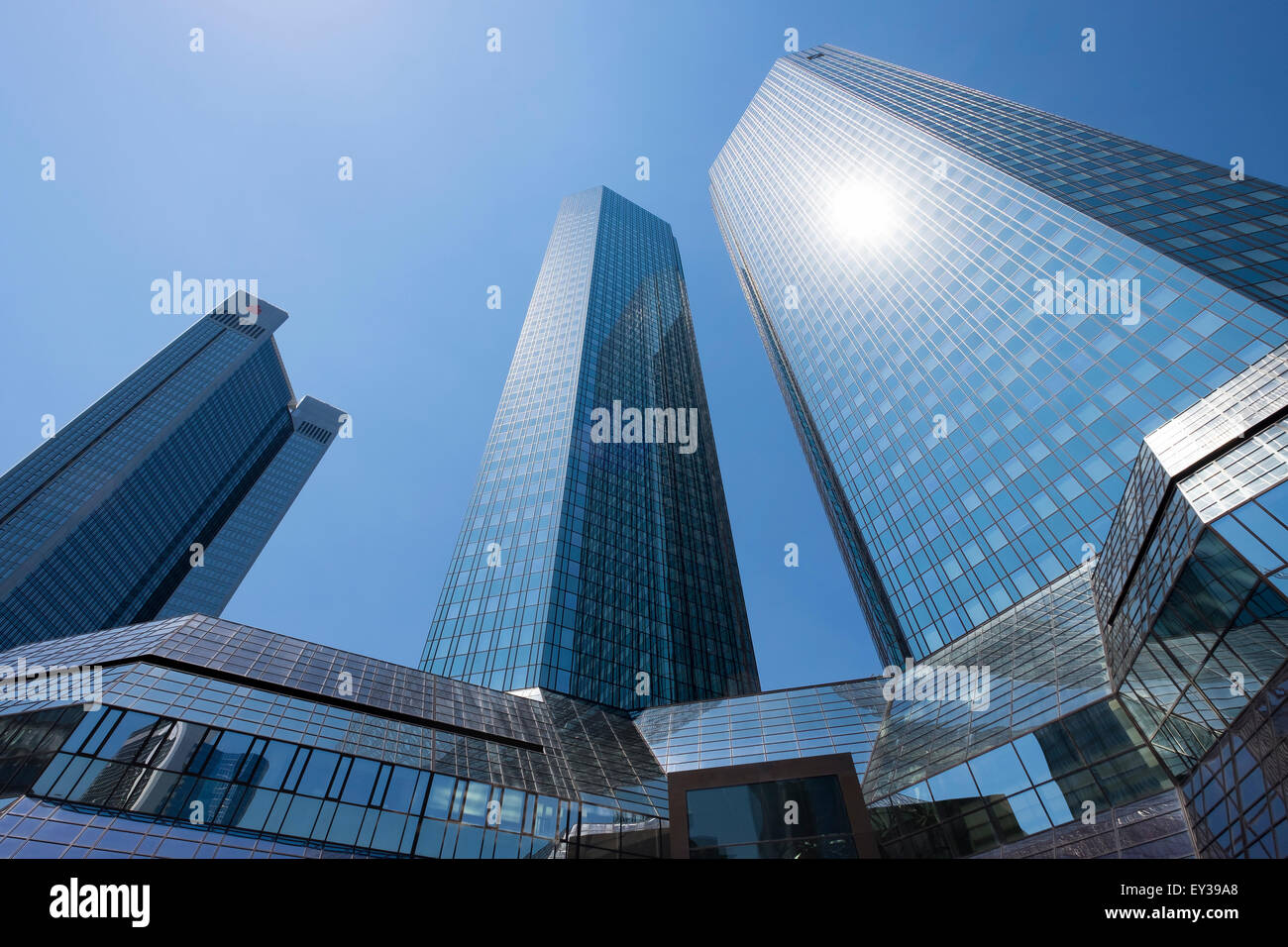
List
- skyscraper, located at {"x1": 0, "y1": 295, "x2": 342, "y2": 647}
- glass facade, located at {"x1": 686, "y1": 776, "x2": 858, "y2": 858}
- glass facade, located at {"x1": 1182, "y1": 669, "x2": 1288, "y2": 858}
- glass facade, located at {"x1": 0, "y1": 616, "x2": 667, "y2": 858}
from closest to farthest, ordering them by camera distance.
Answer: glass facade, located at {"x1": 1182, "y1": 669, "x2": 1288, "y2": 858} → glass facade, located at {"x1": 686, "y1": 776, "x2": 858, "y2": 858} → glass facade, located at {"x1": 0, "y1": 616, "x2": 667, "y2": 858} → skyscraper, located at {"x1": 0, "y1": 295, "x2": 342, "y2": 647}

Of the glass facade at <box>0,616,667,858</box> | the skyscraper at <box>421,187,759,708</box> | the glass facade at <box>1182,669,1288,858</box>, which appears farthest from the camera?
the skyscraper at <box>421,187,759,708</box>

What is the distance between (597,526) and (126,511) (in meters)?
134

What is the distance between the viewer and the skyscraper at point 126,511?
13138cm

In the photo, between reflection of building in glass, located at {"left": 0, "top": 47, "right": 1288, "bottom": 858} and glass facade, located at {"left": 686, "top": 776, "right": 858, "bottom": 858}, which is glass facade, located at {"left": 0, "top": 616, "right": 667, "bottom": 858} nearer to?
reflection of building in glass, located at {"left": 0, "top": 47, "right": 1288, "bottom": 858}

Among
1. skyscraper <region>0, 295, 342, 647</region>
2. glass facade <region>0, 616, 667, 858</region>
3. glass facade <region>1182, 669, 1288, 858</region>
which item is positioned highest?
skyscraper <region>0, 295, 342, 647</region>

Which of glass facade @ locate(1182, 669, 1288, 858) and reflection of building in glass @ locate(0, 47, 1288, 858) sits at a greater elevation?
reflection of building in glass @ locate(0, 47, 1288, 858)

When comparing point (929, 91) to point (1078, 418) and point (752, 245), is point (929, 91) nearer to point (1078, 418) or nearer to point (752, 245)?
point (752, 245)

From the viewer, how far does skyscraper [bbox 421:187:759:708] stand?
237 ft

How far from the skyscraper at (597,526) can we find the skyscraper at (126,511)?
10126cm

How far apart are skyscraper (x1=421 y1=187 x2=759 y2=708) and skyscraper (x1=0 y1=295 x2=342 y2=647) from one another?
101258mm

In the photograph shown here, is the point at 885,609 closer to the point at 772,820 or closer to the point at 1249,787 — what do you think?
the point at 772,820

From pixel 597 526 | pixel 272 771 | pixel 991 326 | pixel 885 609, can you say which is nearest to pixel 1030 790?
pixel 272 771

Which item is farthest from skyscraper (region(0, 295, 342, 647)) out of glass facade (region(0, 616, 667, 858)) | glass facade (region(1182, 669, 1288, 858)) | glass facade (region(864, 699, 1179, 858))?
glass facade (region(1182, 669, 1288, 858))

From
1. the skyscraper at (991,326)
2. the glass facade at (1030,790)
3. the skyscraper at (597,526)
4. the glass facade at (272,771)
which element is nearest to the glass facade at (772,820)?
the glass facade at (1030,790)
